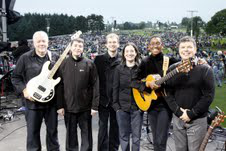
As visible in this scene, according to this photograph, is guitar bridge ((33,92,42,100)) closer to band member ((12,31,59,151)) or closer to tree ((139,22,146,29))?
band member ((12,31,59,151))

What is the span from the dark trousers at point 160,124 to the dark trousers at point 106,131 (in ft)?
2.70

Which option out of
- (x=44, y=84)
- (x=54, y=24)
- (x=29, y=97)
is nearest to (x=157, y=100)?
(x=44, y=84)

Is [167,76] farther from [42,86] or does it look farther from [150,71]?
[42,86]

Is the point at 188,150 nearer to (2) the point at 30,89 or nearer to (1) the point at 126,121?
(1) the point at 126,121

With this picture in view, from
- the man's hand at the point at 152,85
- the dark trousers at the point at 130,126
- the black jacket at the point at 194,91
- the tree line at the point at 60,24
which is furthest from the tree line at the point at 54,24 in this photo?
the black jacket at the point at 194,91

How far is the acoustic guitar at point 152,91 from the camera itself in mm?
2992

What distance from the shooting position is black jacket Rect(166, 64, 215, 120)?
9.91 feet

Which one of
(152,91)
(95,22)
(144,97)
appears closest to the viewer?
(152,91)

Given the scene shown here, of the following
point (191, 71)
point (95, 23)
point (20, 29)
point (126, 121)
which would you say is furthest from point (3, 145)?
point (95, 23)

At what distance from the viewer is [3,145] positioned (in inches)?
205

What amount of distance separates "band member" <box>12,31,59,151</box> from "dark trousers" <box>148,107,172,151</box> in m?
1.57

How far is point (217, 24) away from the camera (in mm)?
69000

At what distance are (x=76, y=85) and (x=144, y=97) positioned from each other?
105cm

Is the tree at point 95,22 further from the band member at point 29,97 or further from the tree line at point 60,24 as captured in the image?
the band member at point 29,97
